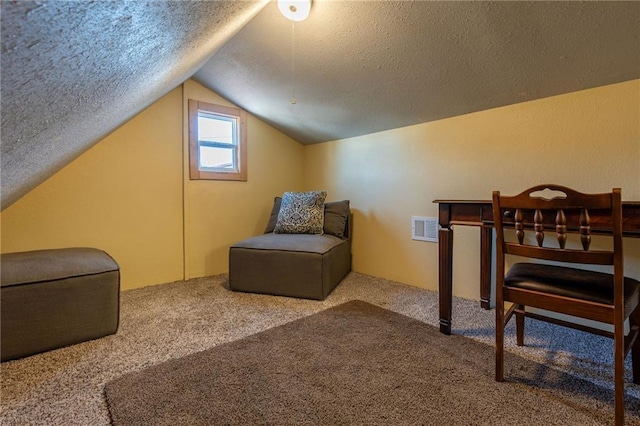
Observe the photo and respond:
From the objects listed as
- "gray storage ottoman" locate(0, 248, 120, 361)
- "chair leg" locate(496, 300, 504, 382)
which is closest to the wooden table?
"chair leg" locate(496, 300, 504, 382)

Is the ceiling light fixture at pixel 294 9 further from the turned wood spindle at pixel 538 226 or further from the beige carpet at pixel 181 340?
the beige carpet at pixel 181 340

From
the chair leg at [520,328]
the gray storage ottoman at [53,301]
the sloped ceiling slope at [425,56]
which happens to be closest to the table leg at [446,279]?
the chair leg at [520,328]

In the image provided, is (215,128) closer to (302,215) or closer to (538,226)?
(302,215)

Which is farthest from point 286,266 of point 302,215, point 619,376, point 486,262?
point 619,376

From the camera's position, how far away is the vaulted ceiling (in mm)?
632

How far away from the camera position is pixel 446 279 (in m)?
1.71

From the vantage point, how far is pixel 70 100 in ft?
2.89

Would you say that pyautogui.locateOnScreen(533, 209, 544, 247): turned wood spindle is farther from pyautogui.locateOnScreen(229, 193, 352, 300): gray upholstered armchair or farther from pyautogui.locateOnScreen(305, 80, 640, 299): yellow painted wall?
pyautogui.locateOnScreen(229, 193, 352, 300): gray upholstered armchair

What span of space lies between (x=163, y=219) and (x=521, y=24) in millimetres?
2897

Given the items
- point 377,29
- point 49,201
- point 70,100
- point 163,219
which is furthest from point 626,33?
point 49,201

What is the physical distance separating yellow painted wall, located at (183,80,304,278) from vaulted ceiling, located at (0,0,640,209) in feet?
1.31

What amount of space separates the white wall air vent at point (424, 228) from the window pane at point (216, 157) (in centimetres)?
193

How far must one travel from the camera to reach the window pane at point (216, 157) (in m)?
2.98

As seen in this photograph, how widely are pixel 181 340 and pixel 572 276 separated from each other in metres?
1.94
